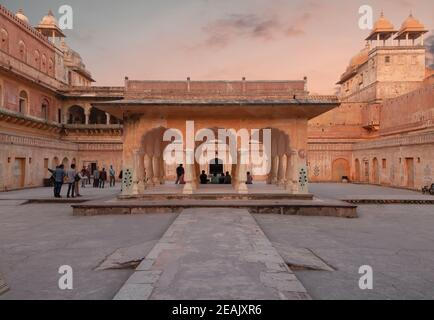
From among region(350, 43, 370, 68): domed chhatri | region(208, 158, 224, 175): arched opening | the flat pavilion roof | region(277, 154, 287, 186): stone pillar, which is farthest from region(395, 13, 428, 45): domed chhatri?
the flat pavilion roof

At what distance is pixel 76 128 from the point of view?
30.2 m

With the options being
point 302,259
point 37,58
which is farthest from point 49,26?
point 302,259

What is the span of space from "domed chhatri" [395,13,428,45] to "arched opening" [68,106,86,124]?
1261 inches

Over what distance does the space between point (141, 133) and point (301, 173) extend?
20.3ft

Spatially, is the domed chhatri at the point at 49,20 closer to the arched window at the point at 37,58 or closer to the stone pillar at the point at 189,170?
the arched window at the point at 37,58

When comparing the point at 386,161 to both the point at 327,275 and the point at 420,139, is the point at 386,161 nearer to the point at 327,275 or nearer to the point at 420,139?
the point at 420,139

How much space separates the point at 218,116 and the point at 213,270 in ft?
29.5

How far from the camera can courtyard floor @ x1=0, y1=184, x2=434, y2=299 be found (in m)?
4.24

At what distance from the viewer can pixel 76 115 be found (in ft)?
110

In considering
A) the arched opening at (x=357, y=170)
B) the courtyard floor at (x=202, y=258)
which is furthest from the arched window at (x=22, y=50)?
the arched opening at (x=357, y=170)

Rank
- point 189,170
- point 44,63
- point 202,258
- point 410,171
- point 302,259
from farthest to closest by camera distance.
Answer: point 44,63, point 410,171, point 189,170, point 302,259, point 202,258

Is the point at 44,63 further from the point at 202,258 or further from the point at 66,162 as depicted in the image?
the point at 202,258

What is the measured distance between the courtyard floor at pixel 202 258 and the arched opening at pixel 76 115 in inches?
925

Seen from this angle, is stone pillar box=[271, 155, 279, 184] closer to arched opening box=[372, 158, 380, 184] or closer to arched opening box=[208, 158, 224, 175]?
arched opening box=[208, 158, 224, 175]
